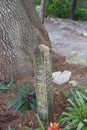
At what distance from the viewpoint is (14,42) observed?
4617mm

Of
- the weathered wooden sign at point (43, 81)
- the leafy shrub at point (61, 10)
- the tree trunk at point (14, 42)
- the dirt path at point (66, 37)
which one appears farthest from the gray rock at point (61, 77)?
the leafy shrub at point (61, 10)

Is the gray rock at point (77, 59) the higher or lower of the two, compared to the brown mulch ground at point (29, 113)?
higher

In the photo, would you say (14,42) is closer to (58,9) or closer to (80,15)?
(58,9)

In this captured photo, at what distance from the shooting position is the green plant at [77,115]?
131 inches

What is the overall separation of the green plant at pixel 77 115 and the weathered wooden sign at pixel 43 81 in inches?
9.1

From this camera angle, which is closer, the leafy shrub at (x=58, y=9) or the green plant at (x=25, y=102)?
the green plant at (x=25, y=102)

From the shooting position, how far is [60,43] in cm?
866

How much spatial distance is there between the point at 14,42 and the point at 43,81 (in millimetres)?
1565

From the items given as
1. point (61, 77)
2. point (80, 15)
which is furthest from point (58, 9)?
point (61, 77)

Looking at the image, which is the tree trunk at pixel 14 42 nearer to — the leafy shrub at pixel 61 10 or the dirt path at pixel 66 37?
the dirt path at pixel 66 37

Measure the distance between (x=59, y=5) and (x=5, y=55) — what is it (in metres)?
11.5

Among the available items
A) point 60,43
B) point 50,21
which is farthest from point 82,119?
point 50,21

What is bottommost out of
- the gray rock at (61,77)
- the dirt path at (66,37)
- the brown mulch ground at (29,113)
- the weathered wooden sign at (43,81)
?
the dirt path at (66,37)

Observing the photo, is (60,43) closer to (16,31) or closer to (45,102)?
(16,31)
